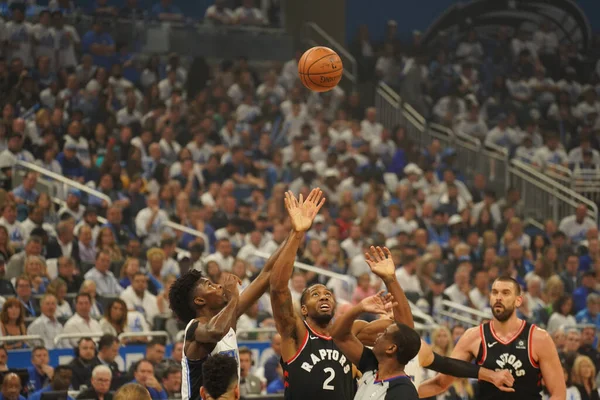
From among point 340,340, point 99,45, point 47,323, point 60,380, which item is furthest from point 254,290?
point 99,45

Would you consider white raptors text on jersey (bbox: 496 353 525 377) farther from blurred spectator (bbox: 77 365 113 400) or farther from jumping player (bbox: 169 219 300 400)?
blurred spectator (bbox: 77 365 113 400)

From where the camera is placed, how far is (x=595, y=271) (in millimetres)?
16875

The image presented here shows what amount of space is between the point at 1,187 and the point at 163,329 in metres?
4.14

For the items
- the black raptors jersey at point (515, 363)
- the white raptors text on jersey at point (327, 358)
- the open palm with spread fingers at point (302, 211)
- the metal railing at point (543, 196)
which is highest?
the open palm with spread fingers at point (302, 211)

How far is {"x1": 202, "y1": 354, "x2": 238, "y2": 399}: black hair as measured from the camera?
6.24 meters

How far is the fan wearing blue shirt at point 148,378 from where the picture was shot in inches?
446

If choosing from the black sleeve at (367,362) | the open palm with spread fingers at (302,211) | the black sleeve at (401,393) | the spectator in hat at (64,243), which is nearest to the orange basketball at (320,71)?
the open palm with spread fingers at (302,211)

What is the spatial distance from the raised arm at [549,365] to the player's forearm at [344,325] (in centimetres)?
187

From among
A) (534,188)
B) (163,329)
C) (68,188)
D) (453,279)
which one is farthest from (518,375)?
(534,188)

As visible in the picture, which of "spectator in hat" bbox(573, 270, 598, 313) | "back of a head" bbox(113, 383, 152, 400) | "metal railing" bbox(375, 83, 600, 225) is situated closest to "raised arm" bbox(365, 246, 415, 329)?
"back of a head" bbox(113, 383, 152, 400)

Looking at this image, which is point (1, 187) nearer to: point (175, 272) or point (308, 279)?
point (175, 272)

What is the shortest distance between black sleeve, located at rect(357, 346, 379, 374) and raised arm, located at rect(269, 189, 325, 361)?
0.59 metres

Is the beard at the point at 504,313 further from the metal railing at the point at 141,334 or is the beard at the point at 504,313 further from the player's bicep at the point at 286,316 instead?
the metal railing at the point at 141,334

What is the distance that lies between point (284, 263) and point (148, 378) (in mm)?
4407
